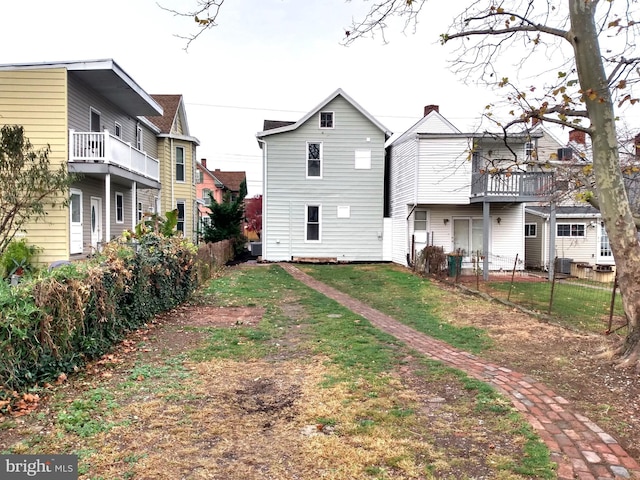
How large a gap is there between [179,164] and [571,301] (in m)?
20.5

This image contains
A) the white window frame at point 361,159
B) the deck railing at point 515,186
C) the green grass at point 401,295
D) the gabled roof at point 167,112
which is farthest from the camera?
the gabled roof at point 167,112

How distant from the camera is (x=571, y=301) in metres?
12.4

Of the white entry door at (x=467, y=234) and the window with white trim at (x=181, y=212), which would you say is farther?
the window with white trim at (x=181, y=212)

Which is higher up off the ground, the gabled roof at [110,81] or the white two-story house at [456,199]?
the gabled roof at [110,81]

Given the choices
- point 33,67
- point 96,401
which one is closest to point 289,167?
point 33,67

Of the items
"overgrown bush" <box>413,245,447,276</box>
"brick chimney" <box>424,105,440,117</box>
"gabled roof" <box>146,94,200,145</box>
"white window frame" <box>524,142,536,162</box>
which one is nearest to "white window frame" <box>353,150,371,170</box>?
"brick chimney" <box>424,105,440,117</box>

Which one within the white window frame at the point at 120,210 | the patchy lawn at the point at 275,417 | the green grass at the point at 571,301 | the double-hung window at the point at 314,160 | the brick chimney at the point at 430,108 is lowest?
the green grass at the point at 571,301

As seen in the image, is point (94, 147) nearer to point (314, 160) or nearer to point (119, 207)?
point (119, 207)

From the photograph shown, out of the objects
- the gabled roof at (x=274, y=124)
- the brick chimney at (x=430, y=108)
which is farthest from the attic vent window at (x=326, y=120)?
the brick chimney at (x=430, y=108)

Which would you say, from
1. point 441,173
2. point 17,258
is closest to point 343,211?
point 441,173

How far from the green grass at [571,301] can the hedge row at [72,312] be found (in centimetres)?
824

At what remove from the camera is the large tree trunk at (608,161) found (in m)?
5.59

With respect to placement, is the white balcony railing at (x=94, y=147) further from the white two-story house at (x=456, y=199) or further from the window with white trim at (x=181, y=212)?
the white two-story house at (x=456, y=199)

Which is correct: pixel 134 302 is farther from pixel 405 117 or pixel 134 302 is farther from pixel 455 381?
pixel 405 117
